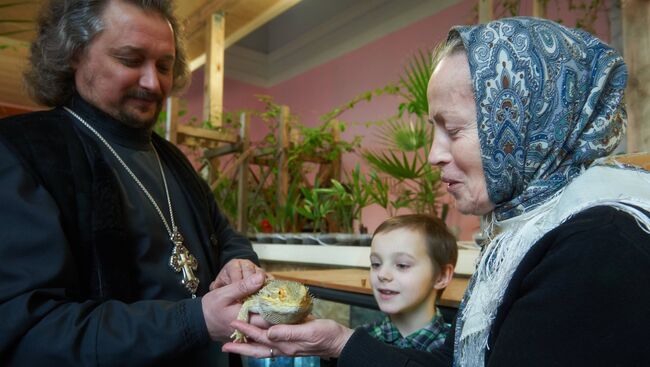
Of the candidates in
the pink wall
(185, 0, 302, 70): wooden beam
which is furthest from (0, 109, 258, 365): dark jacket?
(185, 0, 302, 70): wooden beam

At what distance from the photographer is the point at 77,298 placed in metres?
1.22

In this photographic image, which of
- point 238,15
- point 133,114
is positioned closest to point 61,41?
point 133,114

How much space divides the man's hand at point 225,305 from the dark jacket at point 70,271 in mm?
23

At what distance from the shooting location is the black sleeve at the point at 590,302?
767mm

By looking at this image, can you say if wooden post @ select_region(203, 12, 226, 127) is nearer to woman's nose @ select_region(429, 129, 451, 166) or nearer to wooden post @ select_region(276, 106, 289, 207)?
wooden post @ select_region(276, 106, 289, 207)

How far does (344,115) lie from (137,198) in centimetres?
525

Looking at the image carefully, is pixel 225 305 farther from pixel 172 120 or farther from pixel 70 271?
pixel 172 120

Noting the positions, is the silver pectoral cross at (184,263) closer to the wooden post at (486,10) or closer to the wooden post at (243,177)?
the wooden post at (486,10)

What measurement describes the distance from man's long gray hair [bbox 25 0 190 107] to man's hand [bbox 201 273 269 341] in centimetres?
86

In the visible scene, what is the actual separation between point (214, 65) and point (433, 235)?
381 centimetres

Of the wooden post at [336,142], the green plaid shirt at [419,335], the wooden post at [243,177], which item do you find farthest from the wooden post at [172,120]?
the green plaid shirt at [419,335]

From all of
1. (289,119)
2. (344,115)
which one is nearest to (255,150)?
(289,119)

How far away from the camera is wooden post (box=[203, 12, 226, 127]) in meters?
4.97

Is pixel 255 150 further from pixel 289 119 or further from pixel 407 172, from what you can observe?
pixel 407 172
